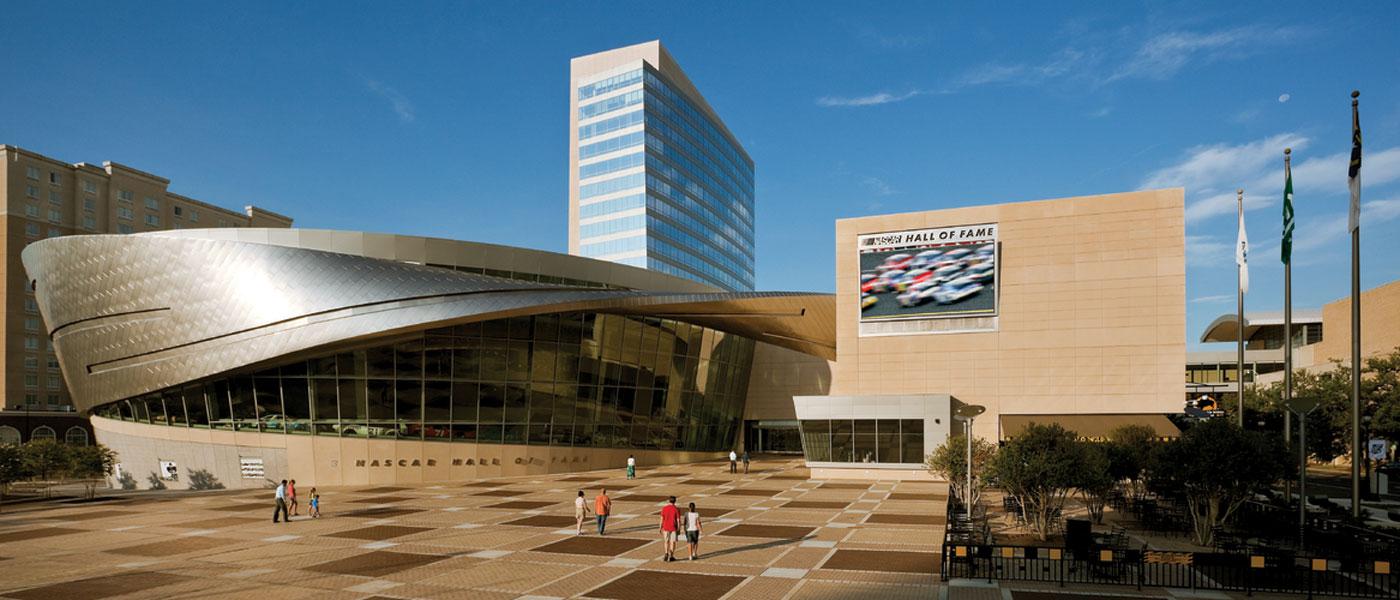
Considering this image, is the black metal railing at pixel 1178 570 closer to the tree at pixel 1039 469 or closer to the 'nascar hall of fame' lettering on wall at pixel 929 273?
the tree at pixel 1039 469

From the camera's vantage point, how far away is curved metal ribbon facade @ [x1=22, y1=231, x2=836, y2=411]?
3847 centimetres

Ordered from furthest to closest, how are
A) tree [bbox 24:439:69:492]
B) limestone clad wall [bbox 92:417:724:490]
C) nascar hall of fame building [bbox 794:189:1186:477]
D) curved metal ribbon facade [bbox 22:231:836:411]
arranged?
nascar hall of fame building [bbox 794:189:1186:477], limestone clad wall [bbox 92:417:724:490], curved metal ribbon facade [bbox 22:231:836:411], tree [bbox 24:439:69:492]

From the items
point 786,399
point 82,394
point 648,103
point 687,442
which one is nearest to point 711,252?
point 648,103

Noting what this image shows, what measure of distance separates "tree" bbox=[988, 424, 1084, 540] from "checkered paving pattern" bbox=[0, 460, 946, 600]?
2.62 meters

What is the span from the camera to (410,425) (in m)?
42.8

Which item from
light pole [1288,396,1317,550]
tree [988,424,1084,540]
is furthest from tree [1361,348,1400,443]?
tree [988,424,1084,540]

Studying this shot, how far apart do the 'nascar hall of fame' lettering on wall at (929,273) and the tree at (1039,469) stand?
25.9m

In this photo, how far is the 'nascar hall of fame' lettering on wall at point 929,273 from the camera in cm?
4744

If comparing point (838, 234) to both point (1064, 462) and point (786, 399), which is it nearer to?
point (786, 399)

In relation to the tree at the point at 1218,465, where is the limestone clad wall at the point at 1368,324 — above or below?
above

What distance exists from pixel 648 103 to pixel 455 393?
66.1m

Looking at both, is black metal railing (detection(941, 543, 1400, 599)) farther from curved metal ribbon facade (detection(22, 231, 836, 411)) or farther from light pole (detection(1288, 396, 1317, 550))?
curved metal ribbon facade (detection(22, 231, 836, 411))

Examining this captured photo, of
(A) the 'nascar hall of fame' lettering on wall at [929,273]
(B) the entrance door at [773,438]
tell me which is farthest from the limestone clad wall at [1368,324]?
(B) the entrance door at [773,438]

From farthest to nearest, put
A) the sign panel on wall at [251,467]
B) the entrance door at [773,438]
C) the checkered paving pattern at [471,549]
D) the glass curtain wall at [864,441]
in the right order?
1. the entrance door at [773,438]
2. the glass curtain wall at [864,441]
3. the sign panel on wall at [251,467]
4. the checkered paving pattern at [471,549]
